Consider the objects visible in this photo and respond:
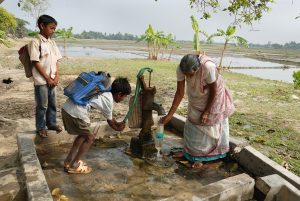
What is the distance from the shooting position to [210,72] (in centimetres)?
371

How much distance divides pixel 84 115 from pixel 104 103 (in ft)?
0.92

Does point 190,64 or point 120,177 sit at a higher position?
point 190,64

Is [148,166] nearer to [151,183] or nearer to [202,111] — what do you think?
[151,183]

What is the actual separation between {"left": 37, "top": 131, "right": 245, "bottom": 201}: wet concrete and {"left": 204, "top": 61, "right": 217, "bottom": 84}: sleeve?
1.22 meters

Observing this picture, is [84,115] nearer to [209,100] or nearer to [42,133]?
[42,133]

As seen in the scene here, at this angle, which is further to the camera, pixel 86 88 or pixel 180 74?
pixel 180 74

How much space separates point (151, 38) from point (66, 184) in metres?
22.0

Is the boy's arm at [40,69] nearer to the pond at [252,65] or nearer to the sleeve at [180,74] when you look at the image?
the sleeve at [180,74]

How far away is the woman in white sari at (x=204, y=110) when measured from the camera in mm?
3750

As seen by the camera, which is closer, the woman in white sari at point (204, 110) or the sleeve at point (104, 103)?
the sleeve at point (104, 103)

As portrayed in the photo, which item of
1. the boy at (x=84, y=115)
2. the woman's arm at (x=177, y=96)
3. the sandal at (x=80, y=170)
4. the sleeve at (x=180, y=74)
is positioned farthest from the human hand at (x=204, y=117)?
the sandal at (x=80, y=170)

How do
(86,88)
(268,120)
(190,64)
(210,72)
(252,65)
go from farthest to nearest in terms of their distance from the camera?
(252,65), (268,120), (210,72), (190,64), (86,88)

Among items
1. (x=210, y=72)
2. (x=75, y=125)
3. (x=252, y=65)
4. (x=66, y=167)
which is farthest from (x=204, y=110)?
(x=252, y=65)

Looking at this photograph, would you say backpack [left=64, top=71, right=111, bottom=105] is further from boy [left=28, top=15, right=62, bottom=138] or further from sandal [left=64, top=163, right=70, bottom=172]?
boy [left=28, top=15, right=62, bottom=138]
